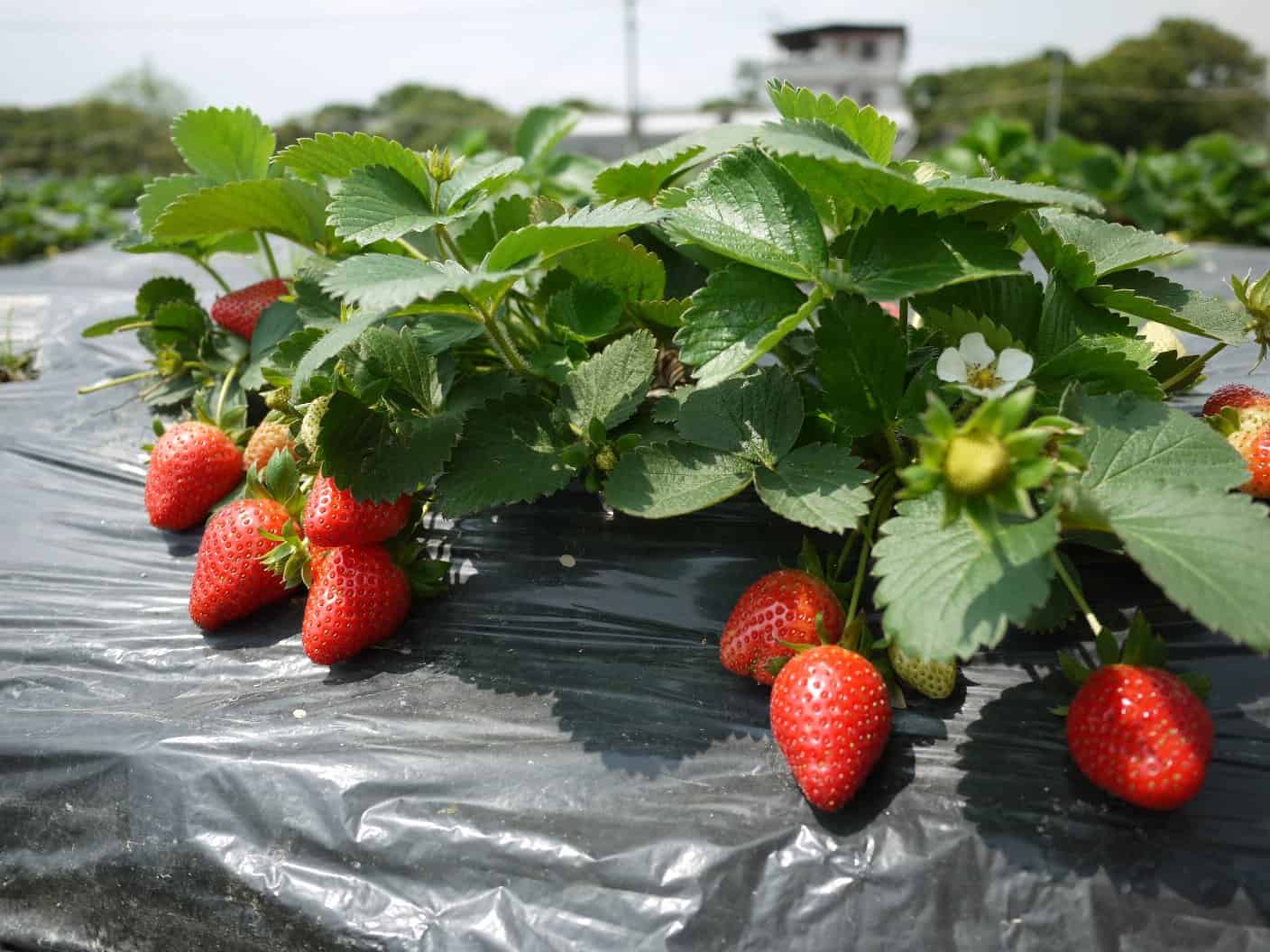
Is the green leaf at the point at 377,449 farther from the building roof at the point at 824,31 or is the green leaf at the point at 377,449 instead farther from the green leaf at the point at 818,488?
the building roof at the point at 824,31

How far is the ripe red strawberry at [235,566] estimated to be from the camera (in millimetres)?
936

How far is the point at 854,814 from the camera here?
675 millimetres

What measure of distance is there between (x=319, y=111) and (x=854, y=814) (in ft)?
84.8

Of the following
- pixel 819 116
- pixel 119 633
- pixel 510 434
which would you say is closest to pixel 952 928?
pixel 510 434

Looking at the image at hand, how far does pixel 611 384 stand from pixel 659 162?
0.96ft

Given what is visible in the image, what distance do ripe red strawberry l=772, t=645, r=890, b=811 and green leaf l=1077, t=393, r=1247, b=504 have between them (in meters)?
0.23

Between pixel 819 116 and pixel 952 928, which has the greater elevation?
pixel 819 116

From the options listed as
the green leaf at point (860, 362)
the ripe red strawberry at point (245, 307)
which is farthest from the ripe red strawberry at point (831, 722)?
the ripe red strawberry at point (245, 307)

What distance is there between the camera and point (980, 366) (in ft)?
2.41

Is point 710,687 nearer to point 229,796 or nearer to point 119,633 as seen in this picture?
point 229,796

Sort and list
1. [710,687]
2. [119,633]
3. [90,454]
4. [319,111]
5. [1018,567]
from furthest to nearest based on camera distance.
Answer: [319,111] → [90,454] → [119,633] → [710,687] → [1018,567]

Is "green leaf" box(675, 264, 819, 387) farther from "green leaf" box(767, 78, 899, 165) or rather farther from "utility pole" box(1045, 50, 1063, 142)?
"utility pole" box(1045, 50, 1063, 142)

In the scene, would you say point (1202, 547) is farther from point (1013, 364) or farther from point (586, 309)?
point (586, 309)

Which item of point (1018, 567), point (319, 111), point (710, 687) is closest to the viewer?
point (1018, 567)
